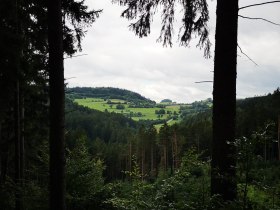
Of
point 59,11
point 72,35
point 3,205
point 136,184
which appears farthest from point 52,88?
point 3,205

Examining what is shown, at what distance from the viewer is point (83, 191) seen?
1388 cm

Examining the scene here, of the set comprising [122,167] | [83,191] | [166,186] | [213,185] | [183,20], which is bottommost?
[122,167]

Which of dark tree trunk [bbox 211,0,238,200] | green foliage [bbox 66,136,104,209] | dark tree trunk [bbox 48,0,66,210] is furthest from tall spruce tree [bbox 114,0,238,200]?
green foliage [bbox 66,136,104,209]

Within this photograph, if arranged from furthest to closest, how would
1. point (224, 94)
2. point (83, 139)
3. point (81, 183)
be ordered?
1. point (83, 139)
2. point (81, 183)
3. point (224, 94)

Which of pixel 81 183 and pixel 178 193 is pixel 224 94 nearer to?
pixel 178 193

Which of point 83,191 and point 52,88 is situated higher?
point 52,88

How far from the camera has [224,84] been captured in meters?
4.68

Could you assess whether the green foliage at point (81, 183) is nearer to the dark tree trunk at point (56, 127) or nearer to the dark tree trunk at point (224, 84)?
the dark tree trunk at point (56, 127)

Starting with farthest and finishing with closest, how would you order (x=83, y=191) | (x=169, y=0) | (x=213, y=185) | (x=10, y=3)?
(x=83, y=191) → (x=10, y=3) → (x=169, y=0) → (x=213, y=185)

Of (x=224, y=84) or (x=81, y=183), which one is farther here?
(x=81, y=183)

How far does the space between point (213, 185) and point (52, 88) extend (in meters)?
3.26

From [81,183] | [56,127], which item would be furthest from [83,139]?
[56,127]

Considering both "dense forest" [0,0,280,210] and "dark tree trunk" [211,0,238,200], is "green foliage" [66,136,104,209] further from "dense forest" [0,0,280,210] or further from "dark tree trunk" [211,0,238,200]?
"dark tree trunk" [211,0,238,200]

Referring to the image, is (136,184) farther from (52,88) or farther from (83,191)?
(83,191)
